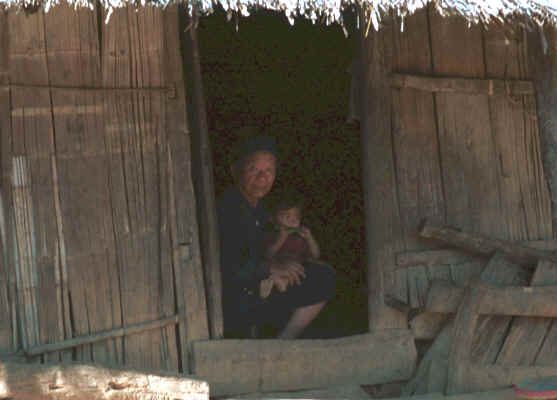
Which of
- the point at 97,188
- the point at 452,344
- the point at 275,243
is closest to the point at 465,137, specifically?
the point at 452,344

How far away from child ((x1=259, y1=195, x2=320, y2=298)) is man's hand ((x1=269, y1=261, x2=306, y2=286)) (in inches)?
3.6

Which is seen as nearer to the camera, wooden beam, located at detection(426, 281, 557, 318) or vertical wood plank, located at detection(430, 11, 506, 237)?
wooden beam, located at detection(426, 281, 557, 318)

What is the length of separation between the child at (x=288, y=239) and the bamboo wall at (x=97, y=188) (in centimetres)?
89

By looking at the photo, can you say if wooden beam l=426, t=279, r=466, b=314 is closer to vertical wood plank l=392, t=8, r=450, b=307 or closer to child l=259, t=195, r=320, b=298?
vertical wood plank l=392, t=8, r=450, b=307

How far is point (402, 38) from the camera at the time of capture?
5.47m

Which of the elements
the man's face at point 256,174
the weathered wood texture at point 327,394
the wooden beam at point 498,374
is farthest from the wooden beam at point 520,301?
the man's face at point 256,174

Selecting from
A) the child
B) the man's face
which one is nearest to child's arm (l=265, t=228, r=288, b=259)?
the child

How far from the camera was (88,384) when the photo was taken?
4.34 meters

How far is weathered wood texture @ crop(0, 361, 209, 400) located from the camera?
4230 millimetres

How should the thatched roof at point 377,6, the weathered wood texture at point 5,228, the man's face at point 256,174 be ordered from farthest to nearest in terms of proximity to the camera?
the man's face at point 256,174, the weathered wood texture at point 5,228, the thatched roof at point 377,6

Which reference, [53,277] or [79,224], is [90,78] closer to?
[79,224]

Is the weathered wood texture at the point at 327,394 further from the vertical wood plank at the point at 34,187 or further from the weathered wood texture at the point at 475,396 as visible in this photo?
the vertical wood plank at the point at 34,187

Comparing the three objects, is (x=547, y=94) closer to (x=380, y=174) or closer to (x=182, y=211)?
(x=380, y=174)

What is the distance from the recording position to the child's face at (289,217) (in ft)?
19.0
